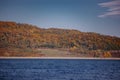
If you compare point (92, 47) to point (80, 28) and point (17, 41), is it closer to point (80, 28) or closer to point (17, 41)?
point (80, 28)

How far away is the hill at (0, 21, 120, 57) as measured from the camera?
1902 cm

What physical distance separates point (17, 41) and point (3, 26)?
1.12 metres

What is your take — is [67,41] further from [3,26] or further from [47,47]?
[3,26]

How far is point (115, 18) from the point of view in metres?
17.9

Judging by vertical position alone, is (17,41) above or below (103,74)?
above

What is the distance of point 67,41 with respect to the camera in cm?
1931

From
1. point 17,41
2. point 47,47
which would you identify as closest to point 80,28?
point 47,47

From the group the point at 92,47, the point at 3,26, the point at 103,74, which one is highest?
the point at 3,26

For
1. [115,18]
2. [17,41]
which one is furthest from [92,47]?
[17,41]

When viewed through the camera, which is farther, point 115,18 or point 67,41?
point 67,41

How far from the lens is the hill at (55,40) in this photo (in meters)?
19.0

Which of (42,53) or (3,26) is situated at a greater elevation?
(3,26)

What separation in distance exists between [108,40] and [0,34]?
212 inches

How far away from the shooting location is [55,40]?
19.4m
